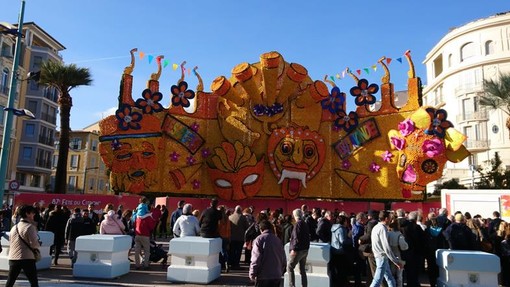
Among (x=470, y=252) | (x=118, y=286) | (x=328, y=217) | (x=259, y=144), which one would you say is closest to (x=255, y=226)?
(x=328, y=217)

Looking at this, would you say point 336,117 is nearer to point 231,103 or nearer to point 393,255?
point 231,103

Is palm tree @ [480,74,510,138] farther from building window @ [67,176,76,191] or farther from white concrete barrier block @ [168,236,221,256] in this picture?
building window @ [67,176,76,191]

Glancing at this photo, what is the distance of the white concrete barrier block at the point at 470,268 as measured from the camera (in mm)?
8438

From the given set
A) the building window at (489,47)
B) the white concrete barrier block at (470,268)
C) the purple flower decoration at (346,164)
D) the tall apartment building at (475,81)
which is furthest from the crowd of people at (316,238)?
the building window at (489,47)

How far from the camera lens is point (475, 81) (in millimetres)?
39500

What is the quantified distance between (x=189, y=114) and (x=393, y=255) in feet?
54.6

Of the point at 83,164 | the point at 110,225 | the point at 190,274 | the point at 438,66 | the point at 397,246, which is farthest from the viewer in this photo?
the point at 83,164

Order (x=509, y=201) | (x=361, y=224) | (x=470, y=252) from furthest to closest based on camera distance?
(x=509, y=201)
(x=361, y=224)
(x=470, y=252)

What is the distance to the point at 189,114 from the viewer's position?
2317cm

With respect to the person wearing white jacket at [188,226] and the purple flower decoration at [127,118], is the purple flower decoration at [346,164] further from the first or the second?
the person wearing white jacket at [188,226]

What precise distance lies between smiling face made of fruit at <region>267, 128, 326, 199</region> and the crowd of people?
9.30 m

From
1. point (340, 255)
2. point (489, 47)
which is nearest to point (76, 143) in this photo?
point (489, 47)

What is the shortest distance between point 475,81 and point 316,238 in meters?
34.5

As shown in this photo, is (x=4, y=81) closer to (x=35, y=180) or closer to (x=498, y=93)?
(x=35, y=180)
